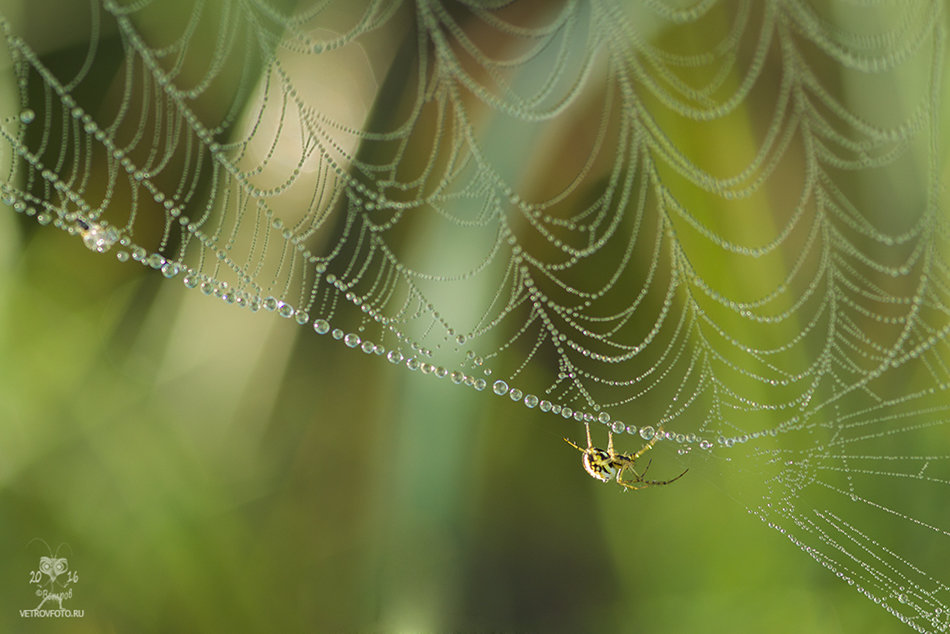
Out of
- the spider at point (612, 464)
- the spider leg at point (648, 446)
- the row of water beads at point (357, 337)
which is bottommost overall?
the spider at point (612, 464)

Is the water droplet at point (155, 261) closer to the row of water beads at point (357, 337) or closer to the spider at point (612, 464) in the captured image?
the row of water beads at point (357, 337)

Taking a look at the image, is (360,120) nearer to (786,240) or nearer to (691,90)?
(691,90)

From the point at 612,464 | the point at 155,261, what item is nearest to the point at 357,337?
the point at 155,261

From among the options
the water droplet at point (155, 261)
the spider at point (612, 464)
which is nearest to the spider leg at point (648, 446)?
the spider at point (612, 464)

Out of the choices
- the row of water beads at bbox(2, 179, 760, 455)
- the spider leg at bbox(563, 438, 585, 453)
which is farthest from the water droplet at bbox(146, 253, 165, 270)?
the spider leg at bbox(563, 438, 585, 453)

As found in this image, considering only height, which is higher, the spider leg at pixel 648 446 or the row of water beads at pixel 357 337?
the row of water beads at pixel 357 337

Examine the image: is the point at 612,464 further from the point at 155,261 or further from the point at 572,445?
the point at 155,261

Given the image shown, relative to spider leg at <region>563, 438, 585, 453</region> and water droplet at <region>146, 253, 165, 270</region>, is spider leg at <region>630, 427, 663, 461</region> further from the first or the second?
water droplet at <region>146, 253, 165, 270</region>

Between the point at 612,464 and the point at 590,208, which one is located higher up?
the point at 590,208

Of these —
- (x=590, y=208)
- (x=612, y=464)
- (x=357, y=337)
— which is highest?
(x=590, y=208)
